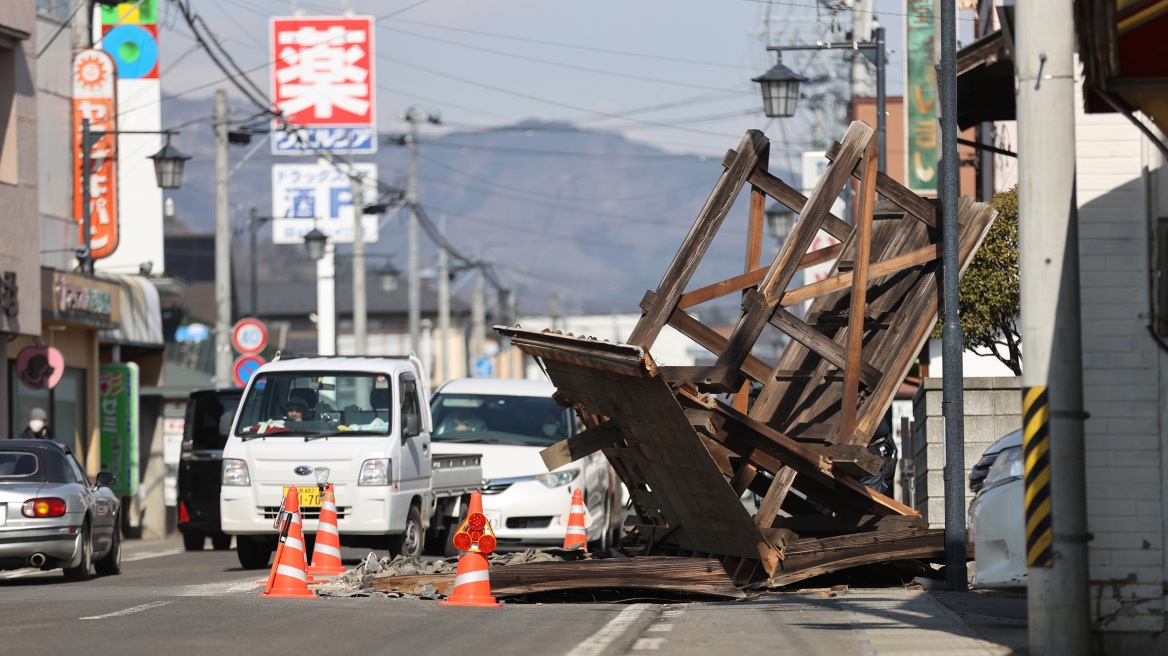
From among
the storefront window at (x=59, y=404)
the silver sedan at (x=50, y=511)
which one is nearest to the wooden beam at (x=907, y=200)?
the silver sedan at (x=50, y=511)

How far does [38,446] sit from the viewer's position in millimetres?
17984

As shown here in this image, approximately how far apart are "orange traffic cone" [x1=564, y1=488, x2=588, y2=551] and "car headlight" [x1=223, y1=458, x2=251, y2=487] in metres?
3.79

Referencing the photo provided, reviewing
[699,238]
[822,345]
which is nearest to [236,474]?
[699,238]

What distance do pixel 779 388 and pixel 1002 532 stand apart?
482 centimetres

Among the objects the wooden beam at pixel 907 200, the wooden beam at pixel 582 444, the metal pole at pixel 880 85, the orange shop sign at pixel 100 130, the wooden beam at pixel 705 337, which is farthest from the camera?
the orange shop sign at pixel 100 130

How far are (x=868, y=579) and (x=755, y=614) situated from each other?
3.09m

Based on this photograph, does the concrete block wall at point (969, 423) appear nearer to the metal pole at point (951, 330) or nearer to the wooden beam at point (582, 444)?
the metal pole at point (951, 330)

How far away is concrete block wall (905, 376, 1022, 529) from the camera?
17.5 m

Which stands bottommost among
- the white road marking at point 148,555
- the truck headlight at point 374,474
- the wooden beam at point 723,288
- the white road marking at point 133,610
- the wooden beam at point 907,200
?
the white road marking at point 148,555

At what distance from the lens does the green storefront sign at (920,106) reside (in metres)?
27.7

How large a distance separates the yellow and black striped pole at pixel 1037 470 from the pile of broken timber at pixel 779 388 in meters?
3.71

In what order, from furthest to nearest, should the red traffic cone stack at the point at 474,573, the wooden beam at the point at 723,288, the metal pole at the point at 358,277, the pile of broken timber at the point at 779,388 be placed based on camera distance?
the metal pole at the point at 358,277 < the wooden beam at the point at 723,288 < the pile of broken timber at the point at 779,388 < the red traffic cone stack at the point at 474,573

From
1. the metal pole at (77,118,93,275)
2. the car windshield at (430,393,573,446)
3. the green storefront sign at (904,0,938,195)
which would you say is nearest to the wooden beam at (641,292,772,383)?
the car windshield at (430,393,573,446)

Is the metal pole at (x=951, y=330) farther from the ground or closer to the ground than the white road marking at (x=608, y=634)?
farther from the ground
